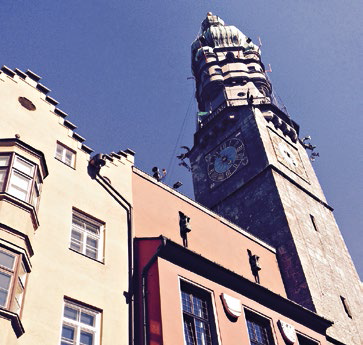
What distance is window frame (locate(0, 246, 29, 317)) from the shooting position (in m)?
11.8

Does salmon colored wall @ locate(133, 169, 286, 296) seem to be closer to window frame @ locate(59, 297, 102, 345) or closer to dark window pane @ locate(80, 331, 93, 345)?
window frame @ locate(59, 297, 102, 345)

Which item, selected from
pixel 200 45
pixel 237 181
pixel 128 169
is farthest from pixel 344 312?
pixel 200 45

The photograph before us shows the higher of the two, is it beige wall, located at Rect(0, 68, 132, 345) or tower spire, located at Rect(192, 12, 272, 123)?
tower spire, located at Rect(192, 12, 272, 123)

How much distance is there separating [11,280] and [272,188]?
21.9 metres

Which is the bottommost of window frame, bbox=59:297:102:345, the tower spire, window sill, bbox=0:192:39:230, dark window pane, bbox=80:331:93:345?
dark window pane, bbox=80:331:93:345

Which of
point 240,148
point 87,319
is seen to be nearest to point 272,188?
point 240,148

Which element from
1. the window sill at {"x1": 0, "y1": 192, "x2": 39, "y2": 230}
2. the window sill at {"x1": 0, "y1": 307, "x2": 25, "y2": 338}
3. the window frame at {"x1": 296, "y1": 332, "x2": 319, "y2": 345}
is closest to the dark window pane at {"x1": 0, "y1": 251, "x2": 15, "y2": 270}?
the window sill at {"x1": 0, "y1": 307, "x2": 25, "y2": 338}

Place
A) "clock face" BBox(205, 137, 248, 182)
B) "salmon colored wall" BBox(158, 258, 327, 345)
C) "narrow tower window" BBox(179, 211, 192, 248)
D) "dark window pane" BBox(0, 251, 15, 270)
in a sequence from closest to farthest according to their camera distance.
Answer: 1. "dark window pane" BBox(0, 251, 15, 270)
2. "salmon colored wall" BBox(158, 258, 327, 345)
3. "narrow tower window" BBox(179, 211, 192, 248)
4. "clock face" BBox(205, 137, 248, 182)

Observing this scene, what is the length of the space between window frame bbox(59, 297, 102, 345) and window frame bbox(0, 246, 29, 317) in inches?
54.1

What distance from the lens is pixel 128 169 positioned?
21.0m

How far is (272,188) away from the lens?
31734 mm

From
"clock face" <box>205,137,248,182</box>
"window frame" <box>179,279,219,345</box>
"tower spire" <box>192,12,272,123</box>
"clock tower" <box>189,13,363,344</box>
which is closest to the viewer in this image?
"window frame" <box>179,279,219,345</box>

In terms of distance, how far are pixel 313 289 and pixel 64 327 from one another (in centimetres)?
1681

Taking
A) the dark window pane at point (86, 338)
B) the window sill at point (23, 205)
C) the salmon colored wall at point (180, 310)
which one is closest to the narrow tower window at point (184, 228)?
the salmon colored wall at point (180, 310)
